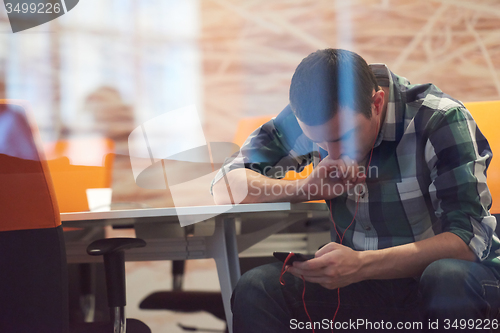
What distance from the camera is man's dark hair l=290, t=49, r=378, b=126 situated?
0.65m

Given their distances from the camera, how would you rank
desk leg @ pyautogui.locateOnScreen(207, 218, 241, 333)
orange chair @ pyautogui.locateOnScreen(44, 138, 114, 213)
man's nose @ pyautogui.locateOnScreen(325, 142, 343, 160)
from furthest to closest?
orange chair @ pyautogui.locateOnScreen(44, 138, 114, 213), desk leg @ pyautogui.locateOnScreen(207, 218, 241, 333), man's nose @ pyautogui.locateOnScreen(325, 142, 343, 160)

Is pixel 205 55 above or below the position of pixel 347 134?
above

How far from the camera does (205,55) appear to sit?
1.40 m

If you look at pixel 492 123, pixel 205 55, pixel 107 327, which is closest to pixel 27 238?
pixel 107 327

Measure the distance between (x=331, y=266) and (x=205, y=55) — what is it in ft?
3.54

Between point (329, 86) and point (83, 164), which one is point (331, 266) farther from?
point (83, 164)

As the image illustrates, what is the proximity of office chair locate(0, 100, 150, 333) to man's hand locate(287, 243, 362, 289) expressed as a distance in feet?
1.49

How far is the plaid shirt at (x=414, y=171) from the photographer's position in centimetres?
61

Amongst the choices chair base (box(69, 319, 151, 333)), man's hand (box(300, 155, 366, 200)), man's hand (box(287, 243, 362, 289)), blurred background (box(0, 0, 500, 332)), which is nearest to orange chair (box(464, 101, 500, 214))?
blurred background (box(0, 0, 500, 332))

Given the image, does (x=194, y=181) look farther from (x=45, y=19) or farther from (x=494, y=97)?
(x=494, y=97)

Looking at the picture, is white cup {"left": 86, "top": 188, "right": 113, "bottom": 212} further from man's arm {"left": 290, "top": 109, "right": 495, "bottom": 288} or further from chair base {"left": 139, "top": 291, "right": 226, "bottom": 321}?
man's arm {"left": 290, "top": 109, "right": 495, "bottom": 288}

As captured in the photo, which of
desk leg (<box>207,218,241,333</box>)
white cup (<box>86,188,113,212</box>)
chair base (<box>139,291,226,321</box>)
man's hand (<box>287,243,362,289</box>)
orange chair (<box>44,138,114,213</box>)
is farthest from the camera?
white cup (<box>86,188,113,212</box>)

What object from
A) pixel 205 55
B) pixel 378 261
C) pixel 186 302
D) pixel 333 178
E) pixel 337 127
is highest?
pixel 205 55

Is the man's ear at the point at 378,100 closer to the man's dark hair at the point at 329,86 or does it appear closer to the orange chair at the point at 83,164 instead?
the man's dark hair at the point at 329,86
